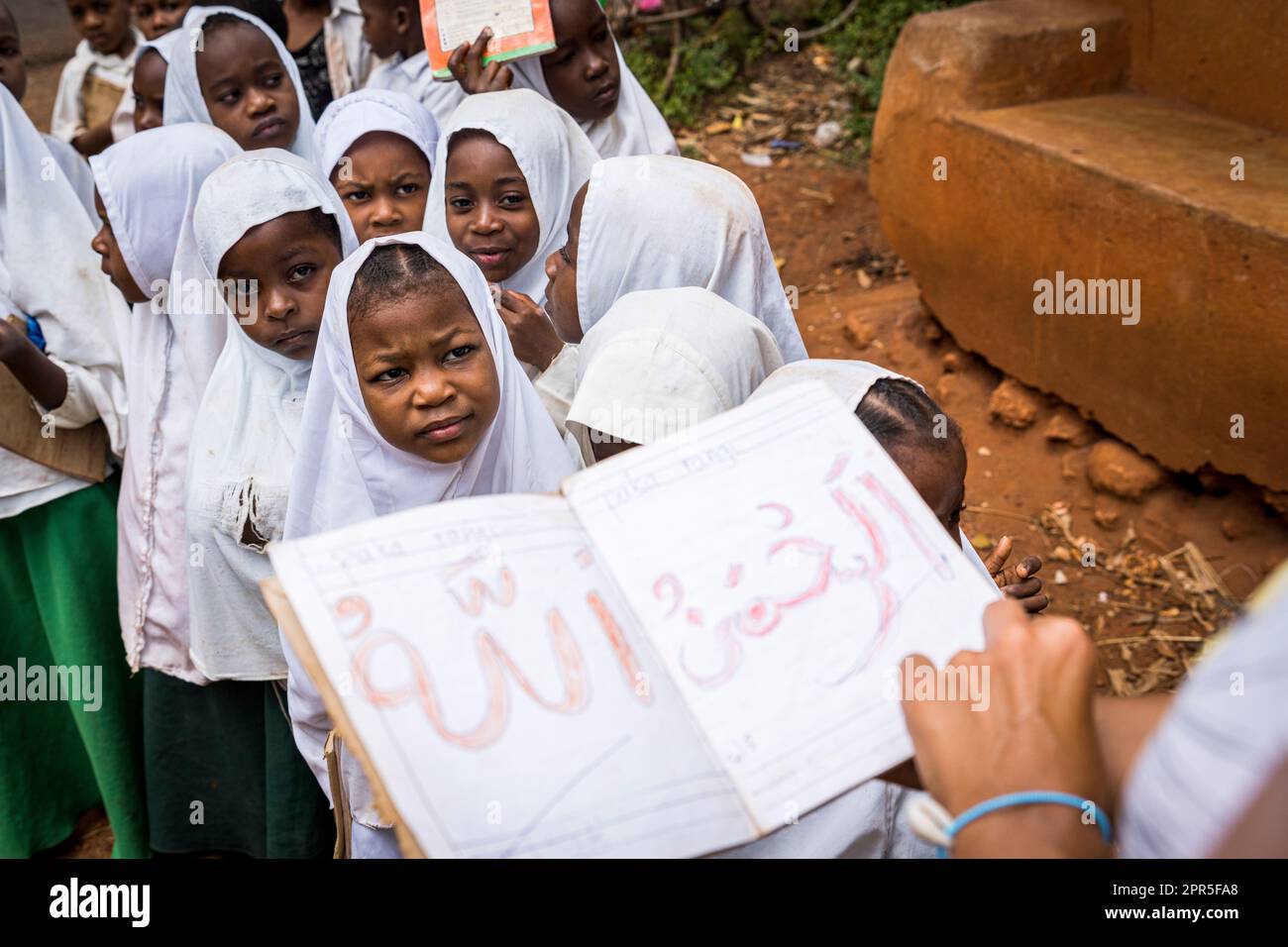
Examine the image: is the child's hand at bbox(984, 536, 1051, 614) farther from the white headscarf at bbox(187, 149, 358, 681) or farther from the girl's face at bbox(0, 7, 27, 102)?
the girl's face at bbox(0, 7, 27, 102)

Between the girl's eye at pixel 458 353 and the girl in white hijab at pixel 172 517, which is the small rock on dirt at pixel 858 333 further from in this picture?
the girl's eye at pixel 458 353

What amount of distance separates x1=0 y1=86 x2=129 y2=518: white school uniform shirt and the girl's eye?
1463 mm

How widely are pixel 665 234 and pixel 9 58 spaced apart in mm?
2694

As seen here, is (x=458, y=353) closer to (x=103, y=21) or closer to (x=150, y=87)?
(x=150, y=87)

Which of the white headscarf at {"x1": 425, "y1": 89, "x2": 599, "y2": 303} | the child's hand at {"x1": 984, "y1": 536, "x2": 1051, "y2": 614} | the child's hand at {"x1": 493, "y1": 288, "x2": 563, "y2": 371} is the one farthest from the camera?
the white headscarf at {"x1": 425, "y1": 89, "x2": 599, "y2": 303}

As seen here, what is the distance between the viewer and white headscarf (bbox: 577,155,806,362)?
2.48 meters

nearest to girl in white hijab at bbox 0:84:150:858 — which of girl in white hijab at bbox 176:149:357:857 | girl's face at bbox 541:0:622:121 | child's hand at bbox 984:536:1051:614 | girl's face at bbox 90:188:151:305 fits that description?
girl's face at bbox 90:188:151:305

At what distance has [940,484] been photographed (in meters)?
1.68

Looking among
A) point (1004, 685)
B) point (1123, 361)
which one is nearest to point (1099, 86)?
point (1123, 361)

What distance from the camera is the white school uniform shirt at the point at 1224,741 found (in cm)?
71

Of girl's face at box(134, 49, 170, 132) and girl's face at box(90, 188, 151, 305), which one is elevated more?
girl's face at box(134, 49, 170, 132)

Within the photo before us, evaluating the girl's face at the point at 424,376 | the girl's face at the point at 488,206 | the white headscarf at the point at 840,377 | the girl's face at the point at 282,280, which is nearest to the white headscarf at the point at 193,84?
the girl's face at the point at 488,206

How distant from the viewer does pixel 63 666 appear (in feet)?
10.4

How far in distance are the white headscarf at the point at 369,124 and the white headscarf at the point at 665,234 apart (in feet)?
3.52
